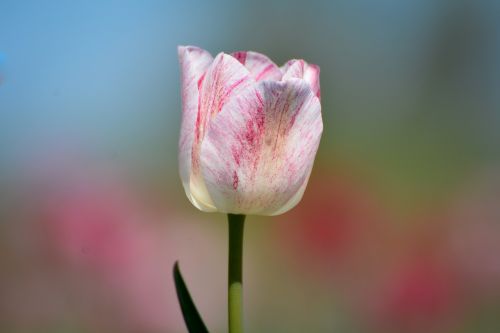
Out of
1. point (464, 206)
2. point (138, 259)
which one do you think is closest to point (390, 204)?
point (464, 206)

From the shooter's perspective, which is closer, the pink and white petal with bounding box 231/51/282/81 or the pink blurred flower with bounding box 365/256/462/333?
the pink and white petal with bounding box 231/51/282/81

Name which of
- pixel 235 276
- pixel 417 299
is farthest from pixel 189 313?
pixel 417 299

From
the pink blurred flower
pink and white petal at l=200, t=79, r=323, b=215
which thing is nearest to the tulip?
pink and white petal at l=200, t=79, r=323, b=215

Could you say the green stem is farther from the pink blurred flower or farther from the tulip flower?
the pink blurred flower

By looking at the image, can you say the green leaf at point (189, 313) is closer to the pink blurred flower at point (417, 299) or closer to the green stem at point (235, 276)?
the green stem at point (235, 276)

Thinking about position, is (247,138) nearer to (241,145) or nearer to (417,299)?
(241,145)

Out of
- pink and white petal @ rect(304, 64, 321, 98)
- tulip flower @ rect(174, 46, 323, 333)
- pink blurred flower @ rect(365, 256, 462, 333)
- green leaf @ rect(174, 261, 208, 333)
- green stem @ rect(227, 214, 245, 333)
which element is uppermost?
pink and white petal @ rect(304, 64, 321, 98)

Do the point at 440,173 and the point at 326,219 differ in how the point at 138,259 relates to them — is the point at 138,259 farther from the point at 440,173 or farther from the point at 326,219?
the point at 440,173
